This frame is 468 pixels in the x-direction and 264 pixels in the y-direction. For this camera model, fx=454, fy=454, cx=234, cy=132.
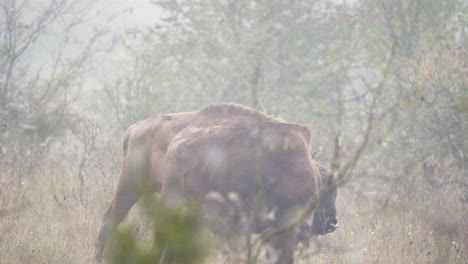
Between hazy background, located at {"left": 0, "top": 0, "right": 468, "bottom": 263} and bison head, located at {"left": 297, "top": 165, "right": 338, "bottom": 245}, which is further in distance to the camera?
hazy background, located at {"left": 0, "top": 0, "right": 468, "bottom": 263}

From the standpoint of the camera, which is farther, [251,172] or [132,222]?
[132,222]

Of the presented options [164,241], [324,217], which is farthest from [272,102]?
[164,241]

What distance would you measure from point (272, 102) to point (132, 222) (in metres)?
7.29

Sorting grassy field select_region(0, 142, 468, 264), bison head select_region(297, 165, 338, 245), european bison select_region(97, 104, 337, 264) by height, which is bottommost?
grassy field select_region(0, 142, 468, 264)

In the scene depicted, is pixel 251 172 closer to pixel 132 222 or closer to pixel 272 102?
pixel 132 222

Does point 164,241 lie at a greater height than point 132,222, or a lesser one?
greater

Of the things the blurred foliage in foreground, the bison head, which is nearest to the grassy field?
the bison head

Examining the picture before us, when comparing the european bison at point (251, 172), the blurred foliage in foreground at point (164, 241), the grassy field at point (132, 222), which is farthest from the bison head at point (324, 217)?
the blurred foliage in foreground at point (164, 241)

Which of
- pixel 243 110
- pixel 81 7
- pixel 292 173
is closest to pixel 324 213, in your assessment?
pixel 292 173

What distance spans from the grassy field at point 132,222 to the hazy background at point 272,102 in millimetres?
24

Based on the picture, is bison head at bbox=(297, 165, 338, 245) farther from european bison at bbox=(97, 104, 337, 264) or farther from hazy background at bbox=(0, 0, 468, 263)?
hazy background at bbox=(0, 0, 468, 263)

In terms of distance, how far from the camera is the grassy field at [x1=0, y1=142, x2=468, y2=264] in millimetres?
4324

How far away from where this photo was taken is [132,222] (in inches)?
143

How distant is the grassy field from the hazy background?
0.02 m
